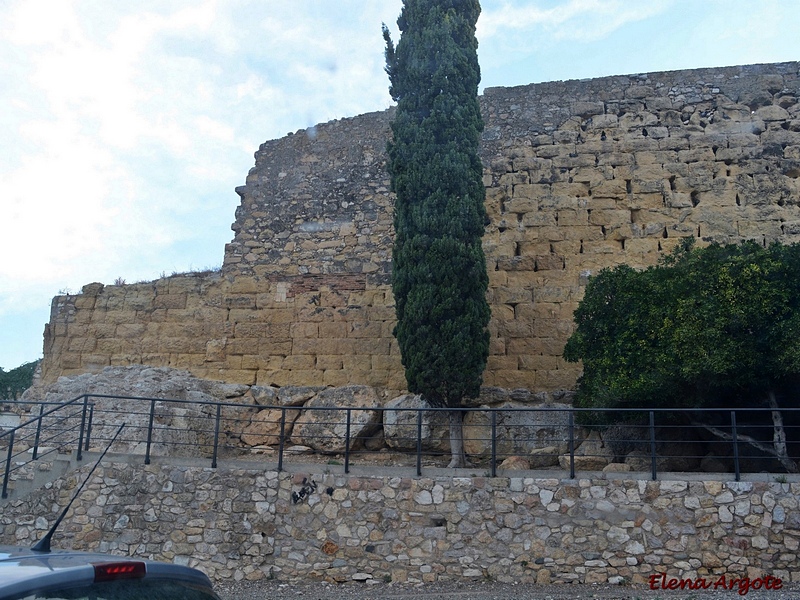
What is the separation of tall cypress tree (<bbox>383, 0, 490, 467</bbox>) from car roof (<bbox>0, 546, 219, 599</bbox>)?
7.31 metres

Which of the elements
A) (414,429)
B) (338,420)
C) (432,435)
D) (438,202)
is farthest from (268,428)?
(438,202)

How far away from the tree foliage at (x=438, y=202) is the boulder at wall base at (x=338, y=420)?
1404 mm

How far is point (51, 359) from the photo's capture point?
14.1 meters

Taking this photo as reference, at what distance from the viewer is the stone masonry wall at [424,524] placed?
766cm

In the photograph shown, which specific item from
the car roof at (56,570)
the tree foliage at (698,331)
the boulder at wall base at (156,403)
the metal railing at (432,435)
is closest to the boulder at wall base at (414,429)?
the metal railing at (432,435)

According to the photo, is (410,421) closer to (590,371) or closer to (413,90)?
(590,371)

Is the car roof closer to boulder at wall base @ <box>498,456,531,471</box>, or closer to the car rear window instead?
the car rear window

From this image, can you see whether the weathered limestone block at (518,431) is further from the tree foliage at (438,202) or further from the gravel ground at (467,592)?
the gravel ground at (467,592)

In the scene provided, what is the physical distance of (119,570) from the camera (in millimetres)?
2908

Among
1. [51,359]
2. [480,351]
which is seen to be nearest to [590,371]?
[480,351]

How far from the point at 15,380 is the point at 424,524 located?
17.6 meters

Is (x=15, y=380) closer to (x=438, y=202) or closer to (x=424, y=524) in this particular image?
(x=438, y=202)

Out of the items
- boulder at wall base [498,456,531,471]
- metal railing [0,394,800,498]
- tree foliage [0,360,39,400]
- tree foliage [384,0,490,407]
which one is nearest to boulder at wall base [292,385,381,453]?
metal railing [0,394,800,498]

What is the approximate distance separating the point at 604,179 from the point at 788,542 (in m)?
6.70
